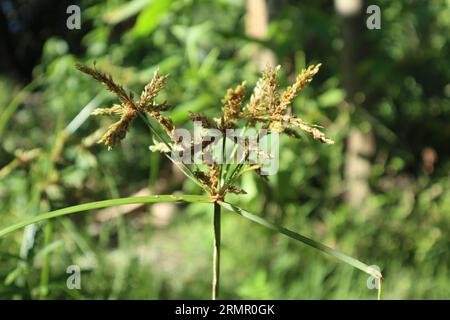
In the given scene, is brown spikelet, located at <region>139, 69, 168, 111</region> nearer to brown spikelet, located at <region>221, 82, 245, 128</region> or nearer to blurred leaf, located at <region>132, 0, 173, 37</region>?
brown spikelet, located at <region>221, 82, 245, 128</region>

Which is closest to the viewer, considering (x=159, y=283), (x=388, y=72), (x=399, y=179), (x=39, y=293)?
(x=39, y=293)

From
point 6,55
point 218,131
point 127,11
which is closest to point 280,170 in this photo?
point 127,11

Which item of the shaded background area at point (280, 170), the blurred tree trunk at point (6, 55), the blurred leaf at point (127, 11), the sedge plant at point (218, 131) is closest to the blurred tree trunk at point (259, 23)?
the shaded background area at point (280, 170)

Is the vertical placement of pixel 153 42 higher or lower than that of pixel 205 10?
lower
